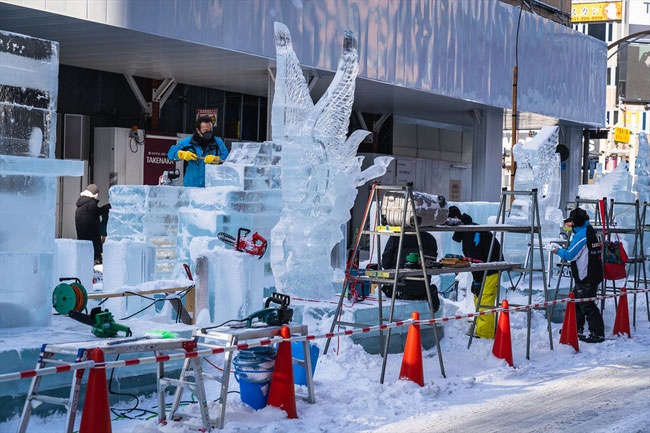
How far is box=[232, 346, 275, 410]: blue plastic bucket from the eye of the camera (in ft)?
26.5

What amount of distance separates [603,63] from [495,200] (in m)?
8.24

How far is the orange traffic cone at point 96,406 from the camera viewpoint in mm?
6262

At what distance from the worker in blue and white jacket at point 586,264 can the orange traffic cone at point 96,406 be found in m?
8.43

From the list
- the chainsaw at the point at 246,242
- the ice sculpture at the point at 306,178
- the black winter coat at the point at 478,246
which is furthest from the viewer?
the black winter coat at the point at 478,246

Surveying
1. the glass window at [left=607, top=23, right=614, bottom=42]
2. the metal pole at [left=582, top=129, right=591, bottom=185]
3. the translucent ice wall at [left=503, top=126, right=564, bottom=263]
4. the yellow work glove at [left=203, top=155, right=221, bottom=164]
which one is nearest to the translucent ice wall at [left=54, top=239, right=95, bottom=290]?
the yellow work glove at [left=203, top=155, right=221, bottom=164]

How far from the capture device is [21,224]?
28.3ft

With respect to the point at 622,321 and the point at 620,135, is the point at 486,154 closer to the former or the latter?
the point at 622,321

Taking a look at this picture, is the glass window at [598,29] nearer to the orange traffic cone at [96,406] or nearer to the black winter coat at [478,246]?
the black winter coat at [478,246]

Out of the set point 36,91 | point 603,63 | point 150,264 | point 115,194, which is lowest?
point 150,264

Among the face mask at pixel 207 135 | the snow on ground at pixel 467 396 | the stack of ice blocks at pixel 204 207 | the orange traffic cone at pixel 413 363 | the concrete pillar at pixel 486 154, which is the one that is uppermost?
the concrete pillar at pixel 486 154

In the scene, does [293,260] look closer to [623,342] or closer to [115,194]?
[115,194]

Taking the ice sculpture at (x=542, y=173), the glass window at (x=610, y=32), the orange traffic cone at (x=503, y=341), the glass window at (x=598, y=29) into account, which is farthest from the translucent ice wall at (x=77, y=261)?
the glass window at (x=610, y=32)

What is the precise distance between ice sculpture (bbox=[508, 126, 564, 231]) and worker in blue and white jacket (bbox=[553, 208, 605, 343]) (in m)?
5.17

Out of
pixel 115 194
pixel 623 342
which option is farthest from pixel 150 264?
pixel 623 342
